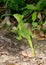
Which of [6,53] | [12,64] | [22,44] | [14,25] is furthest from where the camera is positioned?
[14,25]

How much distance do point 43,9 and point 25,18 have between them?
1.38ft

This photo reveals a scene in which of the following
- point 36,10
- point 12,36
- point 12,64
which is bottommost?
point 12,64

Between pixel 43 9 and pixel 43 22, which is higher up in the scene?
pixel 43 9

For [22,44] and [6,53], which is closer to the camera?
[6,53]

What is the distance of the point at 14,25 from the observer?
3992mm

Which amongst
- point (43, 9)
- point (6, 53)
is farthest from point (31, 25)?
point (6, 53)

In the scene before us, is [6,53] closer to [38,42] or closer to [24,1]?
[38,42]

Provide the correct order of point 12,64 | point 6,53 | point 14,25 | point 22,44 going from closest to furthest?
point 12,64
point 6,53
point 22,44
point 14,25

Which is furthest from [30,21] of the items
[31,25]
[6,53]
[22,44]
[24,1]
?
[6,53]

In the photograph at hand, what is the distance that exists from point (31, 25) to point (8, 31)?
1.62 feet

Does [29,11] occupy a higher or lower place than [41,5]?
lower

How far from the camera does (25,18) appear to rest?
13.7ft

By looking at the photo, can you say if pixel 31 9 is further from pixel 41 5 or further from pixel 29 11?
pixel 41 5

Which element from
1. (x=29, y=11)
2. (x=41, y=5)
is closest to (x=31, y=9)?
(x=29, y=11)
